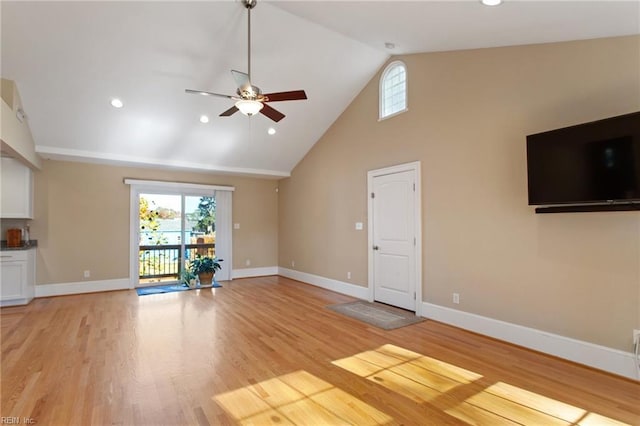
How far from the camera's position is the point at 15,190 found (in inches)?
207

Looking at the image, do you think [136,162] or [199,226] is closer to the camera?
[136,162]

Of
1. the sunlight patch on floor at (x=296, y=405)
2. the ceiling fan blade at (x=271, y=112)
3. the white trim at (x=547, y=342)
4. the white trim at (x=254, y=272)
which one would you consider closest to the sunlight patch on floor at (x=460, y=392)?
the sunlight patch on floor at (x=296, y=405)

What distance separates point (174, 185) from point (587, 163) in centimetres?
695

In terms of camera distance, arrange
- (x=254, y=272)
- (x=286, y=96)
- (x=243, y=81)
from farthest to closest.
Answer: (x=254, y=272)
(x=286, y=96)
(x=243, y=81)

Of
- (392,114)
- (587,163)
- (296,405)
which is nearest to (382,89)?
(392,114)

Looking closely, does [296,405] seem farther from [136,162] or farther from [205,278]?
[136,162]

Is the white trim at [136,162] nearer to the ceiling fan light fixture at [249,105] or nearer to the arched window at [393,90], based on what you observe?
the arched window at [393,90]

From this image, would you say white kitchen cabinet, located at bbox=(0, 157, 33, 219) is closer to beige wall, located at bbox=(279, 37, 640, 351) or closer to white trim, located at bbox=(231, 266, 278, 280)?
white trim, located at bbox=(231, 266, 278, 280)

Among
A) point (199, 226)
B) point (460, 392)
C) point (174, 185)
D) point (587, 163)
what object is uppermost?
point (174, 185)

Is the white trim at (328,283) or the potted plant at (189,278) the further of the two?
the potted plant at (189,278)

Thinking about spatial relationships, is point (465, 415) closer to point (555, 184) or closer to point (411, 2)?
point (555, 184)

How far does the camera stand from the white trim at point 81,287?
5.79 meters

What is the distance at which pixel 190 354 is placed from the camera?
10.9ft

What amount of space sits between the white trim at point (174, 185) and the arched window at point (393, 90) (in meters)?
4.16
